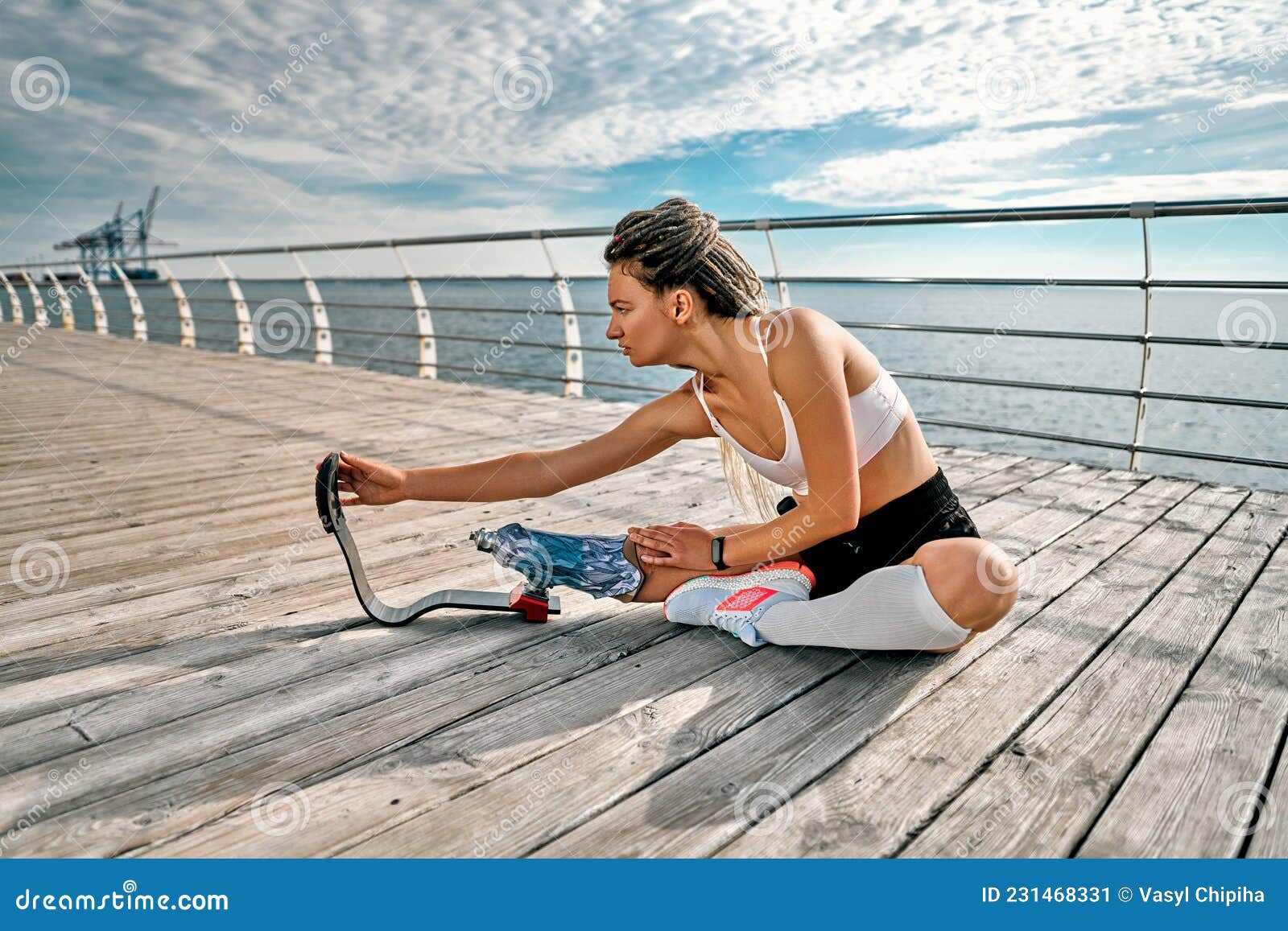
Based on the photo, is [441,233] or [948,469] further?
[441,233]

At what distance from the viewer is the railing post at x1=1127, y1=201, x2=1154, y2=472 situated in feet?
9.45

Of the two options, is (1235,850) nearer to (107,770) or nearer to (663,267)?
(663,267)

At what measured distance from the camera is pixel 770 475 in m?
1.68

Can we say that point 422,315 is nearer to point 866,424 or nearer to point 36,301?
point 866,424

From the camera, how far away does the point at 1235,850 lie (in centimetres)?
97
